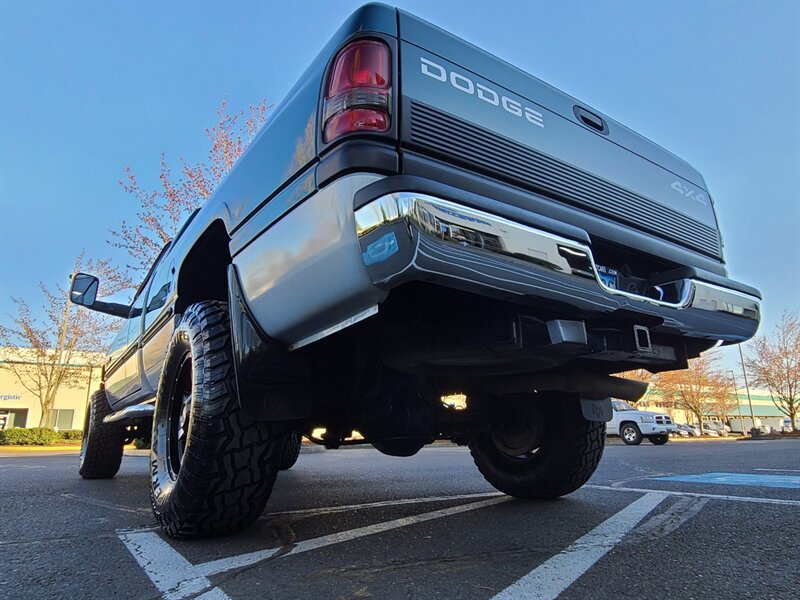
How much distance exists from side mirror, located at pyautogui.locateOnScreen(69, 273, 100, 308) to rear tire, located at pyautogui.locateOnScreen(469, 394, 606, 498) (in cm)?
415

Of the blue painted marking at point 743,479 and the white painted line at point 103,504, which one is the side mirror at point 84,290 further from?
the blue painted marking at point 743,479

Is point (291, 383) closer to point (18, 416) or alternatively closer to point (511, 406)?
point (511, 406)

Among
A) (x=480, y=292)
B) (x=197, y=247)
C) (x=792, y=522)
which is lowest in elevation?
(x=792, y=522)

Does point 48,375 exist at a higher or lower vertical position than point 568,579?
higher

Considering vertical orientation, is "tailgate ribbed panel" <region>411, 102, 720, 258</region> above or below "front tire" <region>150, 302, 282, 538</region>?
above

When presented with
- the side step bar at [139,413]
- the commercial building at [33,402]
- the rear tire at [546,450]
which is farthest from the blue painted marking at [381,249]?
the commercial building at [33,402]

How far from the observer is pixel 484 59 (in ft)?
6.99

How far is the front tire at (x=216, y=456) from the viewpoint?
2180 millimetres

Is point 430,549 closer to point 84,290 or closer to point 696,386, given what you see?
point 84,290

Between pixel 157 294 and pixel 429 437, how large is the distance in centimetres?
244

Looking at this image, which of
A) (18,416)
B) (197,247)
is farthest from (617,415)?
(18,416)

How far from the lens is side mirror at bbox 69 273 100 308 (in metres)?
5.05

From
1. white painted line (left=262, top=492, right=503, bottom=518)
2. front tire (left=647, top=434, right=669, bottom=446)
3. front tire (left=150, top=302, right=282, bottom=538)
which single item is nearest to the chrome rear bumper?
front tire (left=150, top=302, right=282, bottom=538)

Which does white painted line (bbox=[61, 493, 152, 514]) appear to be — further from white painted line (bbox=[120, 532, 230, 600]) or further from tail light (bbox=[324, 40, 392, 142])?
tail light (bbox=[324, 40, 392, 142])
